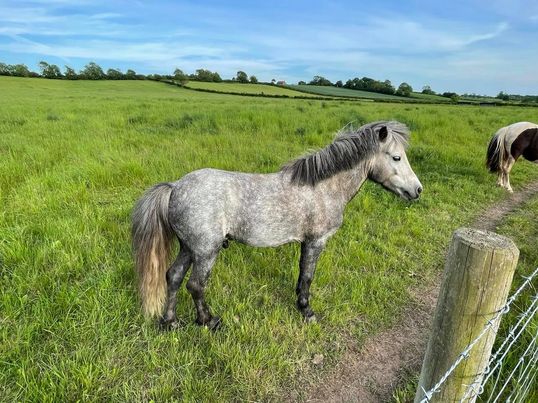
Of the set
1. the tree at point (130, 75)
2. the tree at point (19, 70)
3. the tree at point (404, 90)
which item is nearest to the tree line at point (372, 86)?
the tree at point (404, 90)

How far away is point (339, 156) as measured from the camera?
309 centimetres

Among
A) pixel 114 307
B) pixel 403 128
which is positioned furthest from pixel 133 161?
pixel 403 128

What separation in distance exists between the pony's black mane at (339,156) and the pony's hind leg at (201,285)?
107cm

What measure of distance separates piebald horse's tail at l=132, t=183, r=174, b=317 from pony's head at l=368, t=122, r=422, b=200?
199 centimetres

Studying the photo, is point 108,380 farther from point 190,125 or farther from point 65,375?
point 190,125

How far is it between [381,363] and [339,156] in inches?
73.9

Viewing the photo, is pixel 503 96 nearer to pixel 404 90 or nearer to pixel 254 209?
pixel 404 90

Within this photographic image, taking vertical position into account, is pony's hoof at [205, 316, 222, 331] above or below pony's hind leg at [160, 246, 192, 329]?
below

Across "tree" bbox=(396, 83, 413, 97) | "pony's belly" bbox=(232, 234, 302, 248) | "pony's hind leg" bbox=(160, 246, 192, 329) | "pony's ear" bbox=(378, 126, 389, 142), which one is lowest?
"pony's hind leg" bbox=(160, 246, 192, 329)

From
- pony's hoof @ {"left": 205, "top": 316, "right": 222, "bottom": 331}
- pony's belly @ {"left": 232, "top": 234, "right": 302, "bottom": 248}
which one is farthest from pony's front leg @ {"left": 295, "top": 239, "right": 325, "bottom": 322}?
pony's hoof @ {"left": 205, "top": 316, "right": 222, "bottom": 331}

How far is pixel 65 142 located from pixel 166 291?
22.6ft

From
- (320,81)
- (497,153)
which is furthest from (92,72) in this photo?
(497,153)

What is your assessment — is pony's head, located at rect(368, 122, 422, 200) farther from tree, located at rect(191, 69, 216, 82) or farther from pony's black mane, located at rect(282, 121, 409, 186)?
tree, located at rect(191, 69, 216, 82)

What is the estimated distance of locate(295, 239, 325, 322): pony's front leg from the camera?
3162mm
